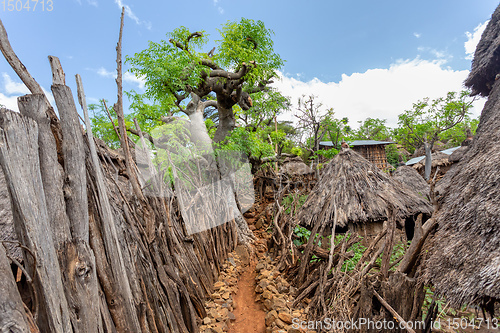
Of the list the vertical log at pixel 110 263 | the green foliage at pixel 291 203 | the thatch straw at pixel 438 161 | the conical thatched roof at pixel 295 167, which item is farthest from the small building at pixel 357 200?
the thatch straw at pixel 438 161

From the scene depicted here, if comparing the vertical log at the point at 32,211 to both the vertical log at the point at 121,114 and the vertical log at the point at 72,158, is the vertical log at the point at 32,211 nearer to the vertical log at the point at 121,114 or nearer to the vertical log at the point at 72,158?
the vertical log at the point at 72,158

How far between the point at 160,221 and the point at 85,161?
4.12 feet

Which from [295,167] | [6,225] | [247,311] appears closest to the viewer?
[6,225]

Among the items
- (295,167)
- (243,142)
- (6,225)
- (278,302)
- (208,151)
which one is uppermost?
(243,142)

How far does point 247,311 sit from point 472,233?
349cm

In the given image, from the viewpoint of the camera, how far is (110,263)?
1776 millimetres

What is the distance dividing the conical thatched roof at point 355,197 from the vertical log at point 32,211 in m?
3.92

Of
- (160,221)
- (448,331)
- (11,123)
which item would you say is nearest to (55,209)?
(11,123)

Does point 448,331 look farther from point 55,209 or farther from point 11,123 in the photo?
point 11,123

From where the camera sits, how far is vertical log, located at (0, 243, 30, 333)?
105cm

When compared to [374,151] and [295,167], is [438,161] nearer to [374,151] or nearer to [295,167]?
[374,151]

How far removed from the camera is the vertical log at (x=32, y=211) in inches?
48.6

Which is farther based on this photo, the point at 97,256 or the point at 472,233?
the point at 472,233

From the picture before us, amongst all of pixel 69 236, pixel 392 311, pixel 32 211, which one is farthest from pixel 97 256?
pixel 392 311
